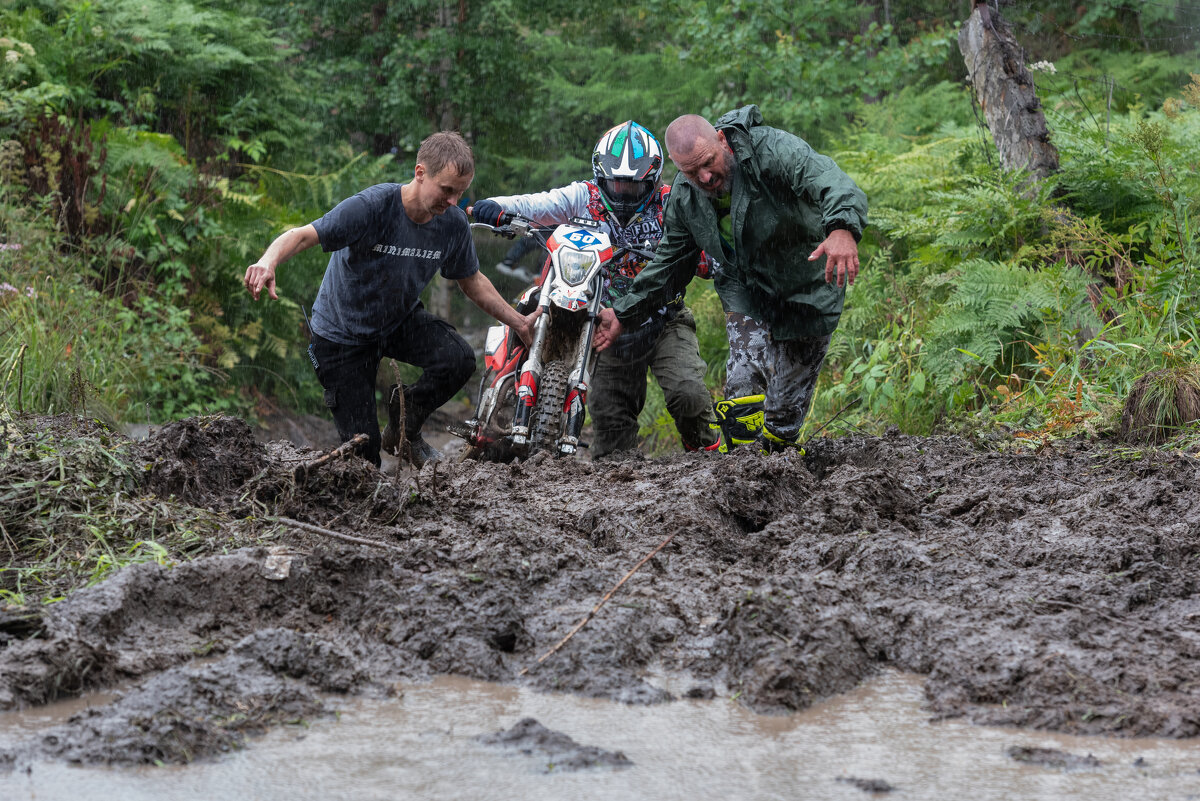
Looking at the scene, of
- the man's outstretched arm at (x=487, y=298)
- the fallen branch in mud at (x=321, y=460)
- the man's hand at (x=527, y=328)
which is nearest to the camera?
the fallen branch in mud at (x=321, y=460)

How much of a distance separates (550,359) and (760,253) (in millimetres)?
1630

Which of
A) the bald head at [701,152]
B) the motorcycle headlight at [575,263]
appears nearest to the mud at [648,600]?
the bald head at [701,152]

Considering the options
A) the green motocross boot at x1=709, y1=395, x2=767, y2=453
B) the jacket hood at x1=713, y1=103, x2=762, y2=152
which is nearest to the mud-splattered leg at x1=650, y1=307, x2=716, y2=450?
the green motocross boot at x1=709, y1=395, x2=767, y2=453

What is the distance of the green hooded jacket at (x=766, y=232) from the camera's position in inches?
226

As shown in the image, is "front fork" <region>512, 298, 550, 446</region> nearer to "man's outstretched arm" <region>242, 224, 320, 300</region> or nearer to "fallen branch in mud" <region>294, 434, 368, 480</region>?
"man's outstretched arm" <region>242, 224, 320, 300</region>

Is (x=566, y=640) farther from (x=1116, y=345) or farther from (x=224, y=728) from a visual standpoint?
(x=1116, y=345)

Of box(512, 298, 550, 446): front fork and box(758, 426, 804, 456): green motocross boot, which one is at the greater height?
box(512, 298, 550, 446): front fork

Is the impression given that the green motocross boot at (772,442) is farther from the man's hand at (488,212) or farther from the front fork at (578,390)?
the man's hand at (488,212)

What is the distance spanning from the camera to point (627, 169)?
23.2 ft

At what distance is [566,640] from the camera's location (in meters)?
3.22

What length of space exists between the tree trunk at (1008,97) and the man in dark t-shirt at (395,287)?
4.50 meters

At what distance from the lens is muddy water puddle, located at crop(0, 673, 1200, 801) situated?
2.32 metres

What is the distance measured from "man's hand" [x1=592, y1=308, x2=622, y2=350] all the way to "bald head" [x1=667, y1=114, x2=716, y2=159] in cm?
141

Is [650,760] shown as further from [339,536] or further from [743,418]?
[743,418]
